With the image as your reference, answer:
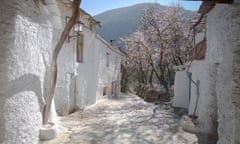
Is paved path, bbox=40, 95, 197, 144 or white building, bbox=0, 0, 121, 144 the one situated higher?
Answer: white building, bbox=0, 0, 121, 144

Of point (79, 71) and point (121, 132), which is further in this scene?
point (79, 71)

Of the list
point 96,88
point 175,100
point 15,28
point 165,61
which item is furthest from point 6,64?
point 165,61

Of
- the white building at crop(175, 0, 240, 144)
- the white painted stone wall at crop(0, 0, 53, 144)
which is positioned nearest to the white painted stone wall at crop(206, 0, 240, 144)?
the white building at crop(175, 0, 240, 144)

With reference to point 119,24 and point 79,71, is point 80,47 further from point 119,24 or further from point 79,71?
point 119,24

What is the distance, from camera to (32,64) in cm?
365

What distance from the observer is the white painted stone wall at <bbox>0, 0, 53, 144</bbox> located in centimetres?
297

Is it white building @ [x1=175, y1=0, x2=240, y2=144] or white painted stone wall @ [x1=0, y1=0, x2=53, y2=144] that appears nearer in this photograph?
white building @ [x1=175, y1=0, x2=240, y2=144]

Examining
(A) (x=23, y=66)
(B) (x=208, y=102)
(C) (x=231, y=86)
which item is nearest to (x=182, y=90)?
(B) (x=208, y=102)

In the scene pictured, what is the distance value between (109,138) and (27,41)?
115 inches

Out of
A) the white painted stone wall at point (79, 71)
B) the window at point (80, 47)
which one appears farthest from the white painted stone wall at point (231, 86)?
the window at point (80, 47)

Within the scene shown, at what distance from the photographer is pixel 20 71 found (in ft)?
10.8

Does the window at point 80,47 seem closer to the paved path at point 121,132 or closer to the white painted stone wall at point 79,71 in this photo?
the white painted stone wall at point 79,71

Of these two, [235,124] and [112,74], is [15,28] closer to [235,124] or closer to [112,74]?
[235,124]

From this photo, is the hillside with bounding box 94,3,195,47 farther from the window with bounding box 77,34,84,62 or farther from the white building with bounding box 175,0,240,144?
the white building with bounding box 175,0,240,144
